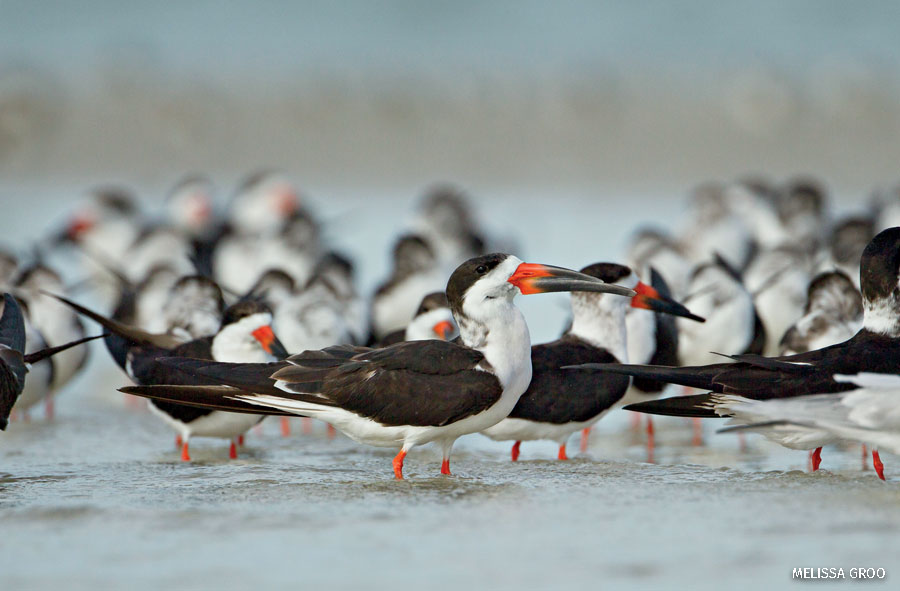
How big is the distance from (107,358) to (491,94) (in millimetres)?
12926

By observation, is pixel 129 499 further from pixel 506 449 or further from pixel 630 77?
pixel 630 77

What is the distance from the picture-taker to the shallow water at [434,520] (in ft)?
14.5

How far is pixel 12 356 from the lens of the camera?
623 cm

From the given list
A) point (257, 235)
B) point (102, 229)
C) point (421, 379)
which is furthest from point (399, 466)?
point (102, 229)

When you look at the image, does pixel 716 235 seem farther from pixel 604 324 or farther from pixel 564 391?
pixel 564 391

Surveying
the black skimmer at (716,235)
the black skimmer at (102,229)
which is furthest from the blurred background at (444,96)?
the black skimmer at (716,235)

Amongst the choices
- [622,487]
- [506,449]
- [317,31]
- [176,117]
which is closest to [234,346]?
[506,449]

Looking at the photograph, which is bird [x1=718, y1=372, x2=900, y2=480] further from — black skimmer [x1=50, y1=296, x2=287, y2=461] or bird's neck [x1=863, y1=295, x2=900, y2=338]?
black skimmer [x1=50, y1=296, x2=287, y2=461]

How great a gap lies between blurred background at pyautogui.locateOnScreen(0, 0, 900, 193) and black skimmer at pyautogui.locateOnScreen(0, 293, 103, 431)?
948 cm

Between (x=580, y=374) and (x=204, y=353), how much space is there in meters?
1.91

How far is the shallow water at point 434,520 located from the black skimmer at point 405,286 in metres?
3.19

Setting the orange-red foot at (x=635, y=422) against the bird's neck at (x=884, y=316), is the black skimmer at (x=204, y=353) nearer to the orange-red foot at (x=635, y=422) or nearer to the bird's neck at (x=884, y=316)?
the orange-red foot at (x=635, y=422)

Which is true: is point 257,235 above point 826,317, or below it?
above

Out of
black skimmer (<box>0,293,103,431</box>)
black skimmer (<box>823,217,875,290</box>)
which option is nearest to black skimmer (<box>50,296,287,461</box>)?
black skimmer (<box>0,293,103,431</box>)
